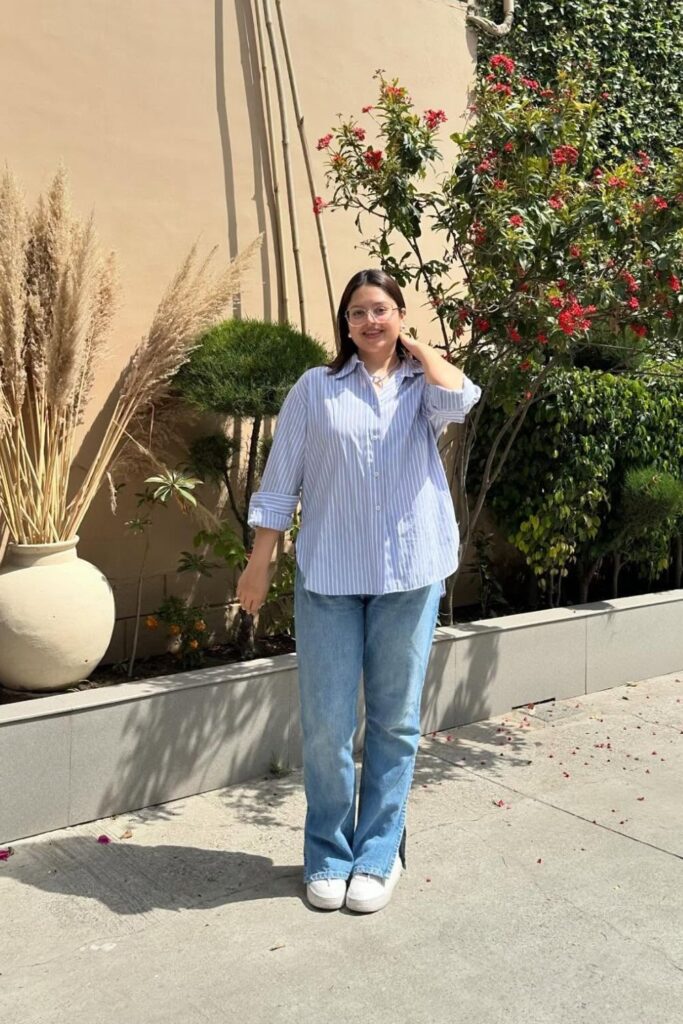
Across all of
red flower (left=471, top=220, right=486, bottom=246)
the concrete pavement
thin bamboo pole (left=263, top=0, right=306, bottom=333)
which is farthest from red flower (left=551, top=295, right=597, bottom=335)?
the concrete pavement

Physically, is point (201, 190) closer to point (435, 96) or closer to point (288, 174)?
point (288, 174)

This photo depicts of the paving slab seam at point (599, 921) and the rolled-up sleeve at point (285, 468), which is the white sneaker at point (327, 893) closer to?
the paving slab seam at point (599, 921)

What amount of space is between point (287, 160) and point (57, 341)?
178 centimetres

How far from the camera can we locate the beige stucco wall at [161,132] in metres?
4.09

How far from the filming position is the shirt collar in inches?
111

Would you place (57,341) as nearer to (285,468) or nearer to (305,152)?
(285,468)

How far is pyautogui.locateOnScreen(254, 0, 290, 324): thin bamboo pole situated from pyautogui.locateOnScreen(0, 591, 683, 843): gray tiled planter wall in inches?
69.4

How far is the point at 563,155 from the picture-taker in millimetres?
4035

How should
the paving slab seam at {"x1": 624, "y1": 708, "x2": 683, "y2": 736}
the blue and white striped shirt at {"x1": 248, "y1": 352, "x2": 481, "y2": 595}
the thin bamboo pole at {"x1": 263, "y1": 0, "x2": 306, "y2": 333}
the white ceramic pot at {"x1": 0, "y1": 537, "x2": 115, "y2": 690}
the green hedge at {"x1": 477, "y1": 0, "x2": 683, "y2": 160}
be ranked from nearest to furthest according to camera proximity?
the blue and white striped shirt at {"x1": 248, "y1": 352, "x2": 481, "y2": 595}, the white ceramic pot at {"x1": 0, "y1": 537, "x2": 115, "y2": 690}, the paving slab seam at {"x1": 624, "y1": 708, "x2": 683, "y2": 736}, the thin bamboo pole at {"x1": 263, "y1": 0, "x2": 306, "y2": 333}, the green hedge at {"x1": 477, "y1": 0, "x2": 683, "y2": 160}

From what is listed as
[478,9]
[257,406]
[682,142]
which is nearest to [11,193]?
[257,406]

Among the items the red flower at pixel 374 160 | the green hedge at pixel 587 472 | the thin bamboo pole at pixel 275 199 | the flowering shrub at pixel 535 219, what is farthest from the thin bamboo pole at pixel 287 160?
the green hedge at pixel 587 472

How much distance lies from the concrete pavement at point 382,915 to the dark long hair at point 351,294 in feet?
5.01

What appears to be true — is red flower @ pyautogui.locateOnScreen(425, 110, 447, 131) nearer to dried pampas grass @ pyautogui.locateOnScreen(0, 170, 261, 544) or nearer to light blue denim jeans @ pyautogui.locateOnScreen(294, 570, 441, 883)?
dried pampas grass @ pyautogui.locateOnScreen(0, 170, 261, 544)

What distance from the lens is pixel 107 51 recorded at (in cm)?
427
